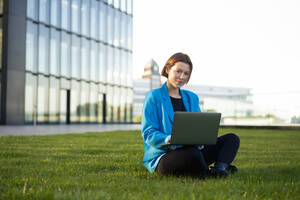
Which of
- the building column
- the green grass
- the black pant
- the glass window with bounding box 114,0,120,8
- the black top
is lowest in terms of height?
the green grass

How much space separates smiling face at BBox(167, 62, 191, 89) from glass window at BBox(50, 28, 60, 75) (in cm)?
2202

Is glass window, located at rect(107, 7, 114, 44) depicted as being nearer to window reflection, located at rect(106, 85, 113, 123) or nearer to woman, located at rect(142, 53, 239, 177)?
window reflection, located at rect(106, 85, 113, 123)

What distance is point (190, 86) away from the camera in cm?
11169

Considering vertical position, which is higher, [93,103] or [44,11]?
[44,11]

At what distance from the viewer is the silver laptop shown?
11.3 feet

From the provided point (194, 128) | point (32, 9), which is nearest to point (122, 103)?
point (32, 9)

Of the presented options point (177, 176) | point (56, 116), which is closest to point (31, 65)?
point (56, 116)

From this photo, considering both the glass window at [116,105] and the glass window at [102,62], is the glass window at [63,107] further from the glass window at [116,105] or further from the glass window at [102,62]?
the glass window at [116,105]

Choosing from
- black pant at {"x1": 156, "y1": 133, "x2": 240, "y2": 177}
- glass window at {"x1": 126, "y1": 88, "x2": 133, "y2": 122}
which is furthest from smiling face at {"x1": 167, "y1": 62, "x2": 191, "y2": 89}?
glass window at {"x1": 126, "y1": 88, "x2": 133, "y2": 122}

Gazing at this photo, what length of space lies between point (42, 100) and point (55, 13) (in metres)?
7.05

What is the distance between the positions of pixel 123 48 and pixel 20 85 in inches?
545

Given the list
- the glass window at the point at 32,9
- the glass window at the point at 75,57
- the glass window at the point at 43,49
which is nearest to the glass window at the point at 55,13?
the glass window at the point at 43,49

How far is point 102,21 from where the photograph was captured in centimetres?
3095

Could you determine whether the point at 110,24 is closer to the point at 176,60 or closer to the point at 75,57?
the point at 75,57
